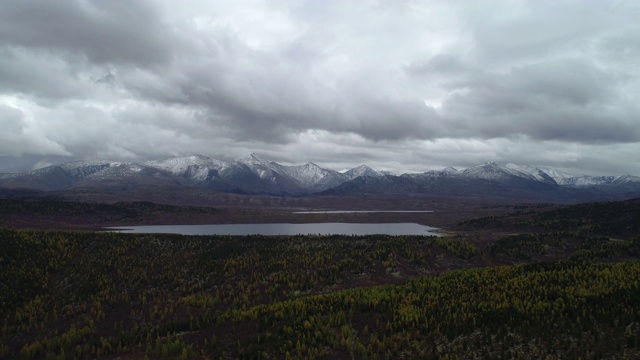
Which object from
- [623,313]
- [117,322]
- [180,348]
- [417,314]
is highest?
[623,313]

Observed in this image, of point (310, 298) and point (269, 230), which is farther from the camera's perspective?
point (269, 230)

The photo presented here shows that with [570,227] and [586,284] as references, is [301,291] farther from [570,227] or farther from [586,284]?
[570,227]

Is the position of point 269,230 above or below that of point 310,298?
below

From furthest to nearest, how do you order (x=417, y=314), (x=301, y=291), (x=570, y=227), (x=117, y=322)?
(x=570, y=227), (x=301, y=291), (x=117, y=322), (x=417, y=314)

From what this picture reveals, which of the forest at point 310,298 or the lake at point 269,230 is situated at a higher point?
the forest at point 310,298

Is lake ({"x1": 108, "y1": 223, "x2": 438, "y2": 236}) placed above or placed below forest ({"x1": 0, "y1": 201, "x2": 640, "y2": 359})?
below

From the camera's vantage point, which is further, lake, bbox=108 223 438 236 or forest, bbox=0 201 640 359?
lake, bbox=108 223 438 236

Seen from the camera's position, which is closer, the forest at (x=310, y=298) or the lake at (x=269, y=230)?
the forest at (x=310, y=298)

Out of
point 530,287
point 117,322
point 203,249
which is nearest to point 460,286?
point 530,287
